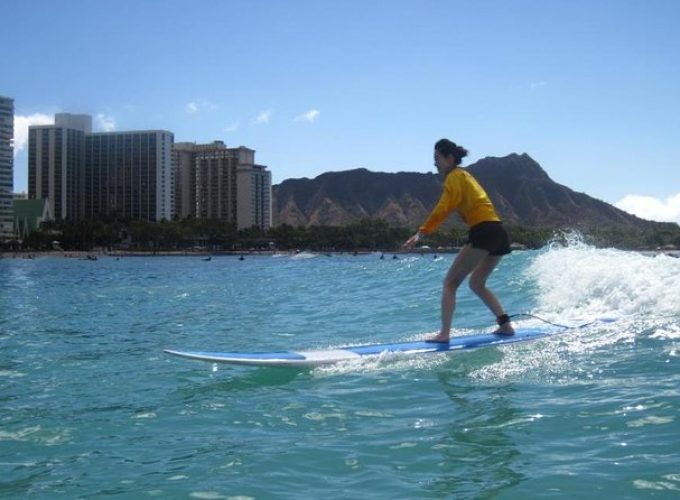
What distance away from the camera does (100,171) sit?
19250 centimetres

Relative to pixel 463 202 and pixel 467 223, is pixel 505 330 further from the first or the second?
pixel 463 202

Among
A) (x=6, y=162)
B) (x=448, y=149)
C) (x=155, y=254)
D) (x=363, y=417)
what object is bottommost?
(x=155, y=254)

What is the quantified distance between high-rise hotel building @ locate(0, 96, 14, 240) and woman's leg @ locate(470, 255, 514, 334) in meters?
162

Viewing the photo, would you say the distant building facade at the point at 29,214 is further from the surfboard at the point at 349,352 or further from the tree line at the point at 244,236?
the surfboard at the point at 349,352

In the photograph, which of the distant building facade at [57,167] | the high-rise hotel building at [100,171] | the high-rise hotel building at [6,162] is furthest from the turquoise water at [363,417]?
the distant building facade at [57,167]

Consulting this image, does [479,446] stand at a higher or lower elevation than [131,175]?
lower

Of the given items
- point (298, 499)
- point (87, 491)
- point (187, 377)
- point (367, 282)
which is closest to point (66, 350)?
point (187, 377)

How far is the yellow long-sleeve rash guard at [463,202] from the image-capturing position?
306 inches

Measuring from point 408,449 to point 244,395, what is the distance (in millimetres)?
2176

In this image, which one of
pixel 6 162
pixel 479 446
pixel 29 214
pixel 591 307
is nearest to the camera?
pixel 479 446

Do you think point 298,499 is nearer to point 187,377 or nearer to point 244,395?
point 244,395

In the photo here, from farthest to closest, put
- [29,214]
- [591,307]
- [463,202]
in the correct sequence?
[29,214], [591,307], [463,202]

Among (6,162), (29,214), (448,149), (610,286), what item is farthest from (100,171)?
(448,149)

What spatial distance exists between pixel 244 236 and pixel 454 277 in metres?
162
